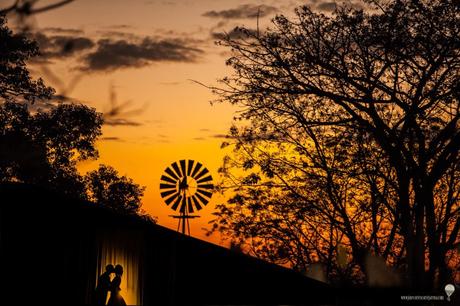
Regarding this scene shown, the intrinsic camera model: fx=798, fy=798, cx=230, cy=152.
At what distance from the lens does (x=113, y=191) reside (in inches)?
2188

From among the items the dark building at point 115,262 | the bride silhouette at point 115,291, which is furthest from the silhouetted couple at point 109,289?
the dark building at point 115,262

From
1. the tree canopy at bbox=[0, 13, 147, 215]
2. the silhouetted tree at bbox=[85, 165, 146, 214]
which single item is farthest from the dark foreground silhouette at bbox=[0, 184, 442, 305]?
the silhouetted tree at bbox=[85, 165, 146, 214]

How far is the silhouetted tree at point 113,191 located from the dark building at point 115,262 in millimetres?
33174

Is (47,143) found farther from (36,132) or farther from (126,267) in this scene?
(126,267)

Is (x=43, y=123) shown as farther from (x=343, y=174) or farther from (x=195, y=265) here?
(x=195, y=265)

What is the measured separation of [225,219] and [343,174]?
5.36m

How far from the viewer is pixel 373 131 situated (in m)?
22.6

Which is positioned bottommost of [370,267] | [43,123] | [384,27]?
[370,267]

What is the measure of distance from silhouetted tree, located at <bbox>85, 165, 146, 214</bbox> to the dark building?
33174mm

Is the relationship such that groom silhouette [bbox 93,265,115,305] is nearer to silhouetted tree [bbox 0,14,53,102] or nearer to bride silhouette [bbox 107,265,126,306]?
bride silhouette [bbox 107,265,126,306]

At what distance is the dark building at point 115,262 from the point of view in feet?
55.2

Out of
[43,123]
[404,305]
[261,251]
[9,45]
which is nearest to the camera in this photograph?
[404,305]

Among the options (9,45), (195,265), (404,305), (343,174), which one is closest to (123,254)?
(195,265)

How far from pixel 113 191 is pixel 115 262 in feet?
120
